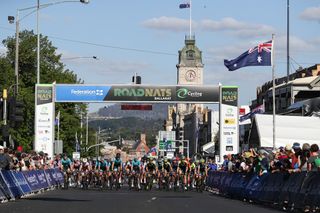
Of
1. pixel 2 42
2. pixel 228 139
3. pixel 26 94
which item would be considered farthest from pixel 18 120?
pixel 2 42

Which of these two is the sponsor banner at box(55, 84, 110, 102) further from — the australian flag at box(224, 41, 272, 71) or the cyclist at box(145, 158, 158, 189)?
the cyclist at box(145, 158, 158, 189)

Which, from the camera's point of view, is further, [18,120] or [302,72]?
[302,72]

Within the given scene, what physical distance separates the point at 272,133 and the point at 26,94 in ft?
96.5

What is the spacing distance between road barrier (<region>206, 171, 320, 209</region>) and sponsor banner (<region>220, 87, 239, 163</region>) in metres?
16.6

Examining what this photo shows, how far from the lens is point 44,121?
5109 centimetres

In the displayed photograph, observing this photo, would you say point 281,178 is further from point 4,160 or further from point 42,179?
point 42,179

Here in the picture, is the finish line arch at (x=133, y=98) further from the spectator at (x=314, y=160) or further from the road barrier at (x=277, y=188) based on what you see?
the spectator at (x=314, y=160)

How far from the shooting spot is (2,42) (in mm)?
81938

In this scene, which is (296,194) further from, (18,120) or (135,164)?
(135,164)

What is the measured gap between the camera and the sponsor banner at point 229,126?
167 feet

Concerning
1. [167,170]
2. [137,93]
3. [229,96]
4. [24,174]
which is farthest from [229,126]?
[24,174]

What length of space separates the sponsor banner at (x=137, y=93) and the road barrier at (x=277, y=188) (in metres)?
18.7

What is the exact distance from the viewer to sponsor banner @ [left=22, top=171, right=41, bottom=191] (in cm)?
3132

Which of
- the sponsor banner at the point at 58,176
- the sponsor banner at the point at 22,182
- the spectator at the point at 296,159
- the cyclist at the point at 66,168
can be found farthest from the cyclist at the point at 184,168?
the spectator at the point at 296,159
